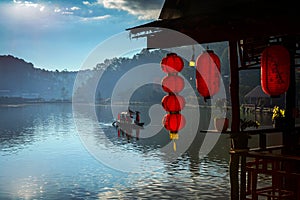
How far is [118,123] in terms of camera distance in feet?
142

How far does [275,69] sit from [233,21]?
161 centimetres

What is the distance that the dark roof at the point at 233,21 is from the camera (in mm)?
5426

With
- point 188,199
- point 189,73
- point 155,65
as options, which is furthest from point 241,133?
point 155,65

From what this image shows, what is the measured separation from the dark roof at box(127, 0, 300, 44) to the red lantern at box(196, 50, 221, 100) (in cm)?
52

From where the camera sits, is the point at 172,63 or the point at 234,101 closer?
the point at 234,101

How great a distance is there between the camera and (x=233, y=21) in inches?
226

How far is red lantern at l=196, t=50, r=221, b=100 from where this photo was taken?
23.4ft

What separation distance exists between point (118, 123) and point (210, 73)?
3668 cm

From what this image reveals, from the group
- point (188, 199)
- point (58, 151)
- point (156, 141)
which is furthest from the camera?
point (156, 141)

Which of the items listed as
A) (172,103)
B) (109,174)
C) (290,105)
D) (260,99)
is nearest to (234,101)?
(172,103)

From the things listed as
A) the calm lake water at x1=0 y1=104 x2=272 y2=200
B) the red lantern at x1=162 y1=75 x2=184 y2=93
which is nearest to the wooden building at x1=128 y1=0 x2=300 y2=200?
the red lantern at x1=162 y1=75 x2=184 y2=93

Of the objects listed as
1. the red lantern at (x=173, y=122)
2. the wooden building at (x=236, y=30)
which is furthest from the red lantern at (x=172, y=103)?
Answer: the wooden building at (x=236, y=30)

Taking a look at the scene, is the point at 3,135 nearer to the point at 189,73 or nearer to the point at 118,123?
the point at 118,123

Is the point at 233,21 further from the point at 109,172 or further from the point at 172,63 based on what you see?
the point at 109,172
